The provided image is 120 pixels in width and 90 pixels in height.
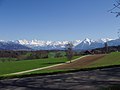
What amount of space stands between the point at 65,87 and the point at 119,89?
3293 mm

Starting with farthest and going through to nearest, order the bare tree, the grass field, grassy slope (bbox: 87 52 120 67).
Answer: the bare tree < the grass field < grassy slope (bbox: 87 52 120 67)

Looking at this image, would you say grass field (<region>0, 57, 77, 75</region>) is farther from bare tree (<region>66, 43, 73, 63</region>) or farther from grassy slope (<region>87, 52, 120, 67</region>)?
grassy slope (<region>87, 52, 120, 67</region>)

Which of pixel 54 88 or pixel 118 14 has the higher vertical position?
pixel 118 14

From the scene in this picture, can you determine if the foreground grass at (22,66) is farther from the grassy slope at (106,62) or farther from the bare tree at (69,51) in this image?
the grassy slope at (106,62)

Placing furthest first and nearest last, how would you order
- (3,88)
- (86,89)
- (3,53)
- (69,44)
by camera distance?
(3,53), (69,44), (3,88), (86,89)

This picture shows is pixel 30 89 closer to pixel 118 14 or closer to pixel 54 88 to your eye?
pixel 54 88

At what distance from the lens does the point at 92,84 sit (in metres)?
13.6

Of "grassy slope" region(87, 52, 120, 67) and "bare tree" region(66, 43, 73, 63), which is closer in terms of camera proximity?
"grassy slope" region(87, 52, 120, 67)

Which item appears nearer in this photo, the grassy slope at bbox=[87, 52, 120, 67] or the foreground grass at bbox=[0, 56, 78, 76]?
the grassy slope at bbox=[87, 52, 120, 67]

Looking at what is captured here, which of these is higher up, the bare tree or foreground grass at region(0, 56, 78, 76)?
the bare tree

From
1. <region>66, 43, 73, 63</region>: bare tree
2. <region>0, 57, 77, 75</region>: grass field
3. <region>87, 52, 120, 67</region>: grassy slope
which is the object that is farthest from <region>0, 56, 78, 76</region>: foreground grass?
<region>87, 52, 120, 67</region>: grassy slope

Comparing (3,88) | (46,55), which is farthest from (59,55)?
(3,88)

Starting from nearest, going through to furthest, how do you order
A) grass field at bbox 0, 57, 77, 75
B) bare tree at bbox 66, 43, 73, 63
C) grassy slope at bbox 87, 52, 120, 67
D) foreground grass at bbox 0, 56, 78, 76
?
grassy slope at bbox 87, 52, 120, 67 → foreground grass at bbox 0, 56, 78, 76 → grass field at bbox 0, 57, 77, 75 → bare tree at bbox 66, 43, 73, 63

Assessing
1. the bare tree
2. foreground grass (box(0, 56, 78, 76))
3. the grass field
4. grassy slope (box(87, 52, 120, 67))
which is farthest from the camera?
the bare tree
